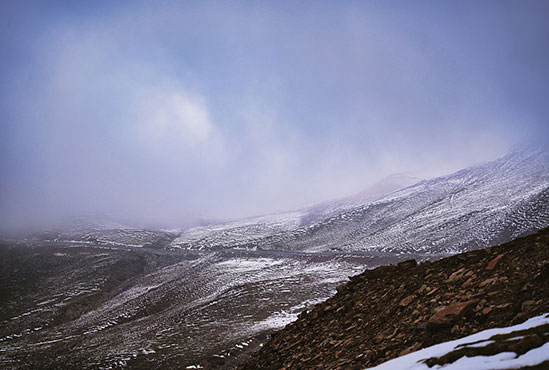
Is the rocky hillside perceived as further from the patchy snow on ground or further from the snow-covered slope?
the snow-covered slope

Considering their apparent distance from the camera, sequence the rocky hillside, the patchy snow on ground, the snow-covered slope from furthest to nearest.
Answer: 1. the snow-covered slope
2. the rocky hillside
3. the patchy snow on ground

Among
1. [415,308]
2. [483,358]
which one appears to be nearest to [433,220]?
[415,308]

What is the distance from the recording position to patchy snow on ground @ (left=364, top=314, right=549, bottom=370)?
4.52 m

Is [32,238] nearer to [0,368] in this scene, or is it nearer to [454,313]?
[0,368]

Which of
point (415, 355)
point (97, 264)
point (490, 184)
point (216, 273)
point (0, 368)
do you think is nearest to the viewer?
point (415, 355)

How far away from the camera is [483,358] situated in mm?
5023

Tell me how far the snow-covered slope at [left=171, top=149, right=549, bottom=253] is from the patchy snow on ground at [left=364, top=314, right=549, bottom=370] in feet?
288

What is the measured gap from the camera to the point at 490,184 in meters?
140

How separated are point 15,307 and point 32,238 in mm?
95166

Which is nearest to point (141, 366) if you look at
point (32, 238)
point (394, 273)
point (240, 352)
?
point (240, 352)

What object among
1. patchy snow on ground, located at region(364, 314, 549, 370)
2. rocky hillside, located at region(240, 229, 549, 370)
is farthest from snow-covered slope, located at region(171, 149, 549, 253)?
patchy snow on ground, located at region(364, 314, 549, 370)

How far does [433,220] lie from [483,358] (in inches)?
4642

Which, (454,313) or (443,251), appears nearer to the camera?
(454,313)

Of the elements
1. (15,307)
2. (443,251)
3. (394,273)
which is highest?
(394,273)
